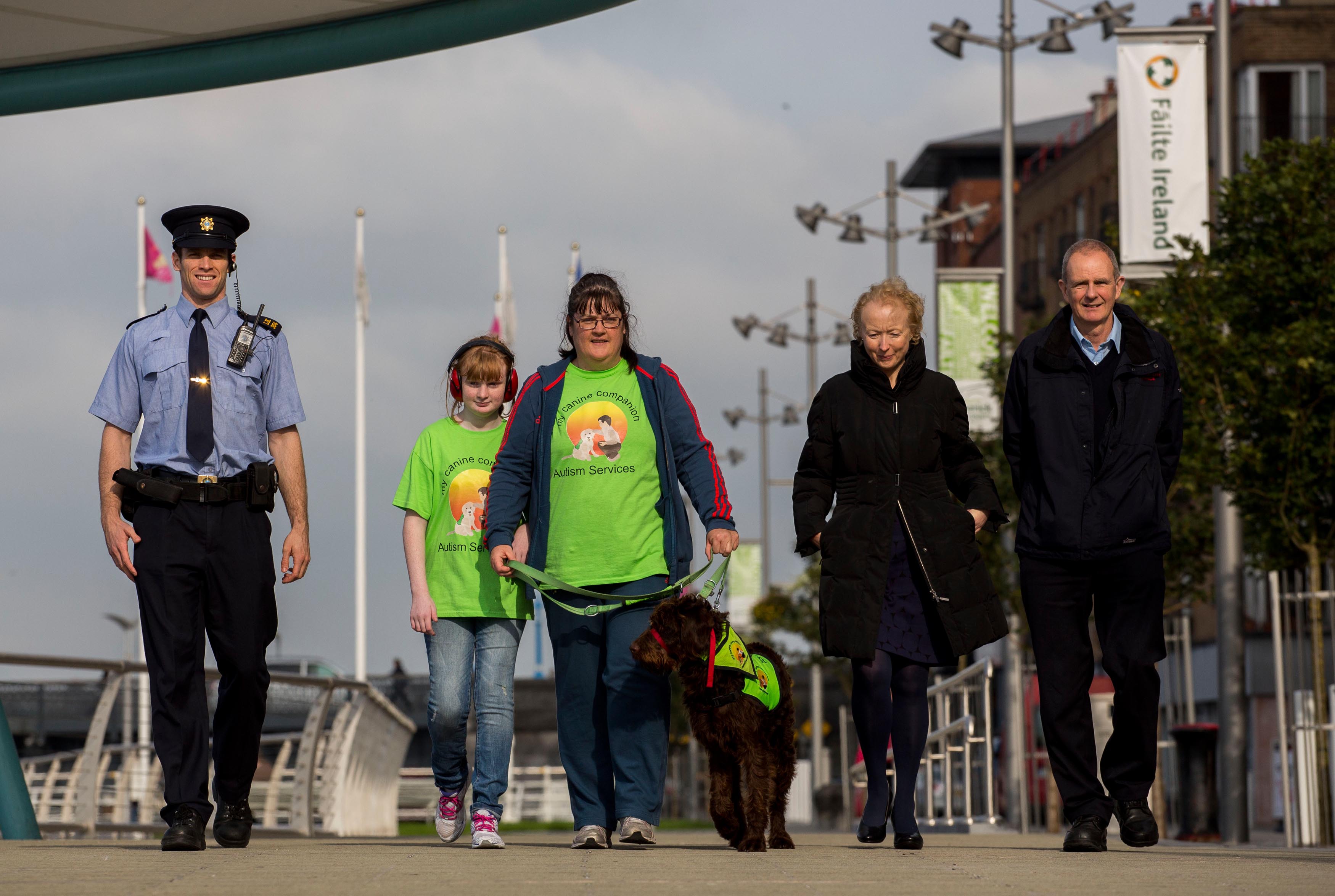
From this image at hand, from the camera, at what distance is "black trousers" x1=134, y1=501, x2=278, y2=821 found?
289 inches

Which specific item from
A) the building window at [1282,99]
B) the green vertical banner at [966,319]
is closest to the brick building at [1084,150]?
the building window at [1282,99]

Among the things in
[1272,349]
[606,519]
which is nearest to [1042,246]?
[1272,349]

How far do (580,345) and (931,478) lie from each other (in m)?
1.48

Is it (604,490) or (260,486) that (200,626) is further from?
(604,490)

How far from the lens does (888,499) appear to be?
7.86 metres

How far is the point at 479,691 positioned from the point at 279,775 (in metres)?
8.54

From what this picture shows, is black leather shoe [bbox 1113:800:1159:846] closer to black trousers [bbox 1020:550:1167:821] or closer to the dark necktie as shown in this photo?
black trousers [bbox 1020:550:1167:821]

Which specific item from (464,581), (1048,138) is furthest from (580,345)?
(1048,138)

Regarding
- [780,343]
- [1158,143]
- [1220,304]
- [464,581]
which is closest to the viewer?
[464,581]

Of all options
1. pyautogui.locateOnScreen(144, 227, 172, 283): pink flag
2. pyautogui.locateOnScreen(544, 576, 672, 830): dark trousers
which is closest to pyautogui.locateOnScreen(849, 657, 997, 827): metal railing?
pyautogui.locateOnScreen(544, 576, 672, 830): dark trousers

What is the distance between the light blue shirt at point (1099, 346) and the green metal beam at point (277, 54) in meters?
2.69

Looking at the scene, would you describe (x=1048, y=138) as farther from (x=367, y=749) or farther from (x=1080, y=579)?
(x=1080, y=579)

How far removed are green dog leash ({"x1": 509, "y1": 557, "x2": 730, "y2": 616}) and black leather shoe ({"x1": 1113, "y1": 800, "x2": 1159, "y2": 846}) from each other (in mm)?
1726

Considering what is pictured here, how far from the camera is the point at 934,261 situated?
8669 centimetres
